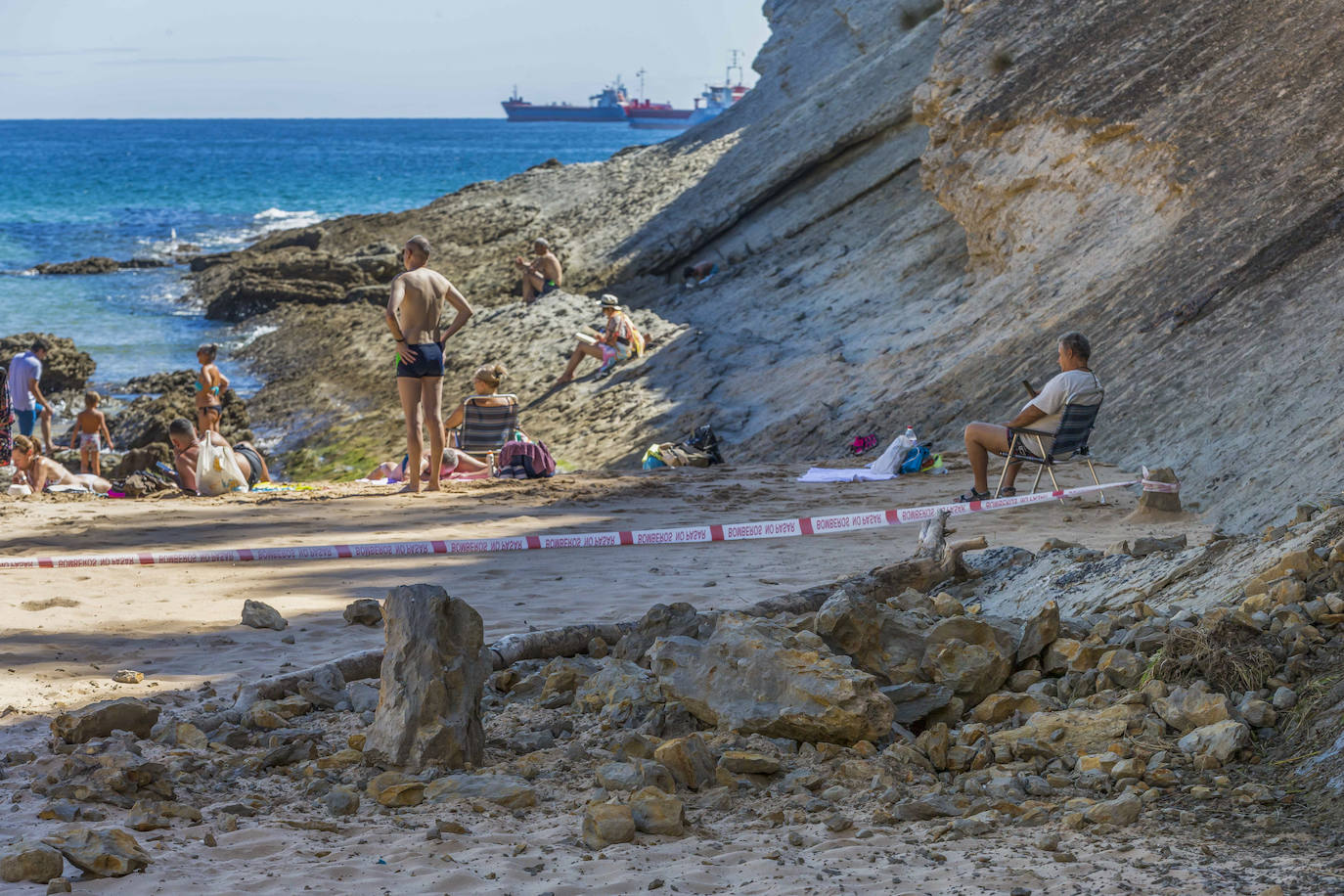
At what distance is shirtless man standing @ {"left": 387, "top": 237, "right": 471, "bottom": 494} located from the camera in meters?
9.66

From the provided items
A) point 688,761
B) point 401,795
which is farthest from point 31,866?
point 688,761

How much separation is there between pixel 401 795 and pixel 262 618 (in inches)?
87.8

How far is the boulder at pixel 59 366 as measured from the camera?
70.1ft

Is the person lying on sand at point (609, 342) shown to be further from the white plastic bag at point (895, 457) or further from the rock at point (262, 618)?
the rock at point (262, 618)

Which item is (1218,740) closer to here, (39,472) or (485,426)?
(485,426)

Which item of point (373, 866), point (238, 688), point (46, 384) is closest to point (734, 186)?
point (46, 384)

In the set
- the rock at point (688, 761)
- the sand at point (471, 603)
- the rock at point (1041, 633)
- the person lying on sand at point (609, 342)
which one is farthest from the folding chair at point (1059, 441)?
the person lying on sand at point (609, 342)

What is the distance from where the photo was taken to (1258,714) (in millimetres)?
4219

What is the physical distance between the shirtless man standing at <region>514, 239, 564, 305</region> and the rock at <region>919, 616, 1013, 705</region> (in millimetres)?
16073

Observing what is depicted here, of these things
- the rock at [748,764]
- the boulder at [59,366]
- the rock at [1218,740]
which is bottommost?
the rock at [1218,740]

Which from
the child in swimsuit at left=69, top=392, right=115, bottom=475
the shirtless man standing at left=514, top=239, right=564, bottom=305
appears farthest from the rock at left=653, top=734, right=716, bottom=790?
the shirtless man standing at left=514, top=239, right=564, bottom=305

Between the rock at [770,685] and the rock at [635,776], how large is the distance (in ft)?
1.47

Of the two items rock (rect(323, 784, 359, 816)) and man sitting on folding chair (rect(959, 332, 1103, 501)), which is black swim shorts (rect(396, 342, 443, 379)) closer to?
man sitting on folding chair (rect(959, 332, 1103, 501))

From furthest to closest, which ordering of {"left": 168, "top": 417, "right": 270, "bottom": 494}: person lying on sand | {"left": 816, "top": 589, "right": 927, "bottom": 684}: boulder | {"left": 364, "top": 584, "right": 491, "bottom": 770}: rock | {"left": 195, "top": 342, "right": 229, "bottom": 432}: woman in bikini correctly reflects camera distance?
{"left": 195, "top": 342, "right": 229, "bottom": 432}: woman in bikini, {"left": 168, "top": 417, "right": 270, "bottom": 494}: person lying on sand, {"left": 816, "top": 589, "right": 927, "bottom": 684}: boulder, {"left": 364, "top": 584, "right": 491, "bottom": 770}: rock
